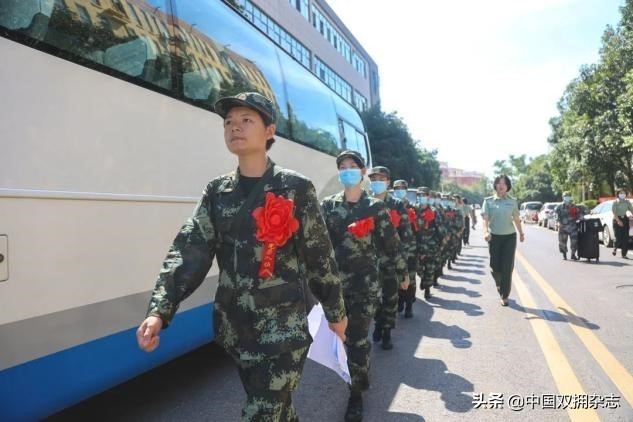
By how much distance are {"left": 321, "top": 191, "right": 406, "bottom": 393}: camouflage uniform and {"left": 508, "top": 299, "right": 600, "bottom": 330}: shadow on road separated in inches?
120

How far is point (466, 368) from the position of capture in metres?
4.43

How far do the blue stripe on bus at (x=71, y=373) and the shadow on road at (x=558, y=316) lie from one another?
4781mm

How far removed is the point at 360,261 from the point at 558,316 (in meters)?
3.78

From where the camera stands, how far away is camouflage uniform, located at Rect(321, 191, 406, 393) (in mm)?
3715

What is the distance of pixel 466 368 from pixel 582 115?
28615 millimetres

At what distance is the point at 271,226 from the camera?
7.13 ft

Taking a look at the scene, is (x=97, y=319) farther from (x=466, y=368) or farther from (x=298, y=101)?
(x=298, y=101)

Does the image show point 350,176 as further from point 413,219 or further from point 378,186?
point 413,219

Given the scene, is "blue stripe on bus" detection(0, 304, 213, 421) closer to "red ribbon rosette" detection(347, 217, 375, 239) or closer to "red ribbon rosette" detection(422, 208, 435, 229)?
"red ribbon rosette" detection(347, 217, 375, 239)

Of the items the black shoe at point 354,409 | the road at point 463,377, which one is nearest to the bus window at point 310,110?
the road at point 463,377

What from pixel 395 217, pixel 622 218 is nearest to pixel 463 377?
pixel 395 217

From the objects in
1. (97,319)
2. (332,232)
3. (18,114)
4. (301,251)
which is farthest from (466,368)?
(18,114)

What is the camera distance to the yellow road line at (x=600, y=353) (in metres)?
3.87

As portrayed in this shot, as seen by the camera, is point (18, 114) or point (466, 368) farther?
point (466, 368)
